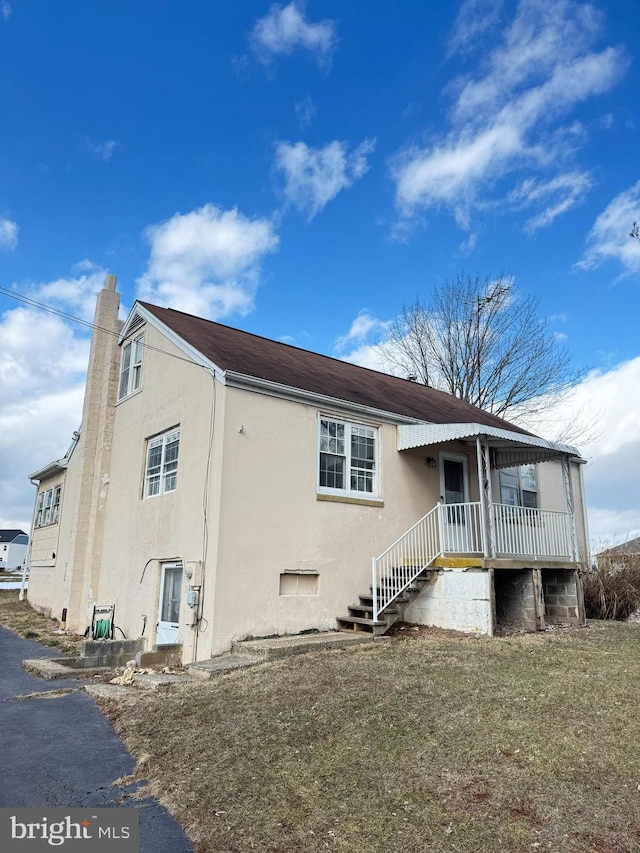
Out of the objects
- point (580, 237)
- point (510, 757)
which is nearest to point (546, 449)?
point (580, 237)

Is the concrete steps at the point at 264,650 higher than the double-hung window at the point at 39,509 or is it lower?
lower

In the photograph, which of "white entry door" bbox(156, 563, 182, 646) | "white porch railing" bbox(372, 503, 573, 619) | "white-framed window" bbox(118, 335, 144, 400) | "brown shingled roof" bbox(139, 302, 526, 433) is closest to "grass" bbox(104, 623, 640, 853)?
"white porch railing" bbox(372, 503, 573, 619)

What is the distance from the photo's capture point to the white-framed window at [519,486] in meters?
14.3

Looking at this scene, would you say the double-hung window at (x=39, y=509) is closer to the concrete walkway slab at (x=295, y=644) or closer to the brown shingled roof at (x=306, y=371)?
the brown shingled roof at (x=306, y=371)

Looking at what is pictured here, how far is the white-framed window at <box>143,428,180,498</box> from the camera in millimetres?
10805

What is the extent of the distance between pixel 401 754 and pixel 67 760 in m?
2.82

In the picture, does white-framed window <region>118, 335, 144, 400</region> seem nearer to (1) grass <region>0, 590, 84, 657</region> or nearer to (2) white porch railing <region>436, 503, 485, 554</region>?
(1) grass <region>0, 590, 84, 657</region>

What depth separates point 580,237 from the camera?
43.0 feet

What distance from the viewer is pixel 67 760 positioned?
4738 mm

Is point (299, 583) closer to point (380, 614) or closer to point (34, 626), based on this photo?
point (380, 614)

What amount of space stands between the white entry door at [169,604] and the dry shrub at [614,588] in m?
9.87

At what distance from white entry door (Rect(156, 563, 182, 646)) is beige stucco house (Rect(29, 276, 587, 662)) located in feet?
0.12

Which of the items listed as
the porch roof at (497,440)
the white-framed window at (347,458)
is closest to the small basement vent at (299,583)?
the white-framed window at (347,458)

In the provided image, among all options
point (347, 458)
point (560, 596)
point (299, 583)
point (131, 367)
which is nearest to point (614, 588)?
point (560, 596)
